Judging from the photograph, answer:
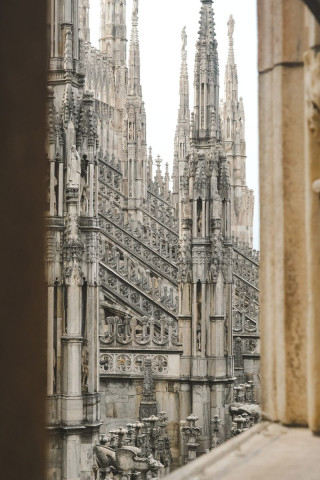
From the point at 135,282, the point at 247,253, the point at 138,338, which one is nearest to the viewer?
the point at 138,338

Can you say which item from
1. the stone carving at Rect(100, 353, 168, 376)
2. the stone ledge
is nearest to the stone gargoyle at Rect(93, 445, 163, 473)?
the stone carving at Rect(100, 353, 168, 376)

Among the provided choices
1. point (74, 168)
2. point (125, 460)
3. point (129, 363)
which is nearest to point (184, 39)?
point (129, 363)

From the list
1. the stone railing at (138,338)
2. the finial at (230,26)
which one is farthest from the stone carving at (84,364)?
the finial at (230,26)

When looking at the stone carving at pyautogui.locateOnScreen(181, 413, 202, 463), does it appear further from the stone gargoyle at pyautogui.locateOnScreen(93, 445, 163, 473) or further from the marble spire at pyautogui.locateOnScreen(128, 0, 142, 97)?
the marble spire at pyautogui.locateOnScreen(128, 0, 142, 97)

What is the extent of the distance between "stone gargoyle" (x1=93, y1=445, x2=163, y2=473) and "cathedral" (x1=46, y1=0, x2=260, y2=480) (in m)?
0.32

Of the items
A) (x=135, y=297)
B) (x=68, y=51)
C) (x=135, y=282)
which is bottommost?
(x=135, y=297)

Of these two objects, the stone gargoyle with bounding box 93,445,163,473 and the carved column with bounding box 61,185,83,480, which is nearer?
Answer: the stone gargoyle with bounding box 93,445,163,473

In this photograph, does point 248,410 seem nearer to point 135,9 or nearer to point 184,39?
point 135,9

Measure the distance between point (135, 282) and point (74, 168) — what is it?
9.33m

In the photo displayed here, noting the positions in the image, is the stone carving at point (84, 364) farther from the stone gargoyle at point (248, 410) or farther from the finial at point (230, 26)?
the finial at point (230, 26)

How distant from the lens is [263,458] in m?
2.58

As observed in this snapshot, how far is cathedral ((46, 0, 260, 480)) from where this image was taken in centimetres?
1161

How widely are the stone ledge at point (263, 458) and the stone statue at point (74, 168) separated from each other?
28.9ft

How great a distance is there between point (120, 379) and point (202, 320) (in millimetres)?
1765
